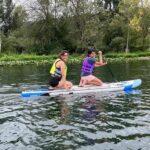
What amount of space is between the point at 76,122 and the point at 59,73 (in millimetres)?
5546

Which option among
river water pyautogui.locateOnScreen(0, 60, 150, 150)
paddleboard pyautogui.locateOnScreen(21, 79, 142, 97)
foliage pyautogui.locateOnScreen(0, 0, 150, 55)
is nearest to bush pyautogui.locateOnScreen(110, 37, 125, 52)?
foliage pyautogui.locateOnScreen(0, 0, 150, 55)

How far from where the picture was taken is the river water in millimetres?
8414

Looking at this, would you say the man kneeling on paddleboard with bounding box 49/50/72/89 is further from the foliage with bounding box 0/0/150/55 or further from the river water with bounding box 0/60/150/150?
the foliage with bounding box 0/0/150/55

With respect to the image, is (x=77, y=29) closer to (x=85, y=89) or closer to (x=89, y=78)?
(x=89, y=78)

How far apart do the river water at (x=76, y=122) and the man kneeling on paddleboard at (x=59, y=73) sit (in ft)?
3.19

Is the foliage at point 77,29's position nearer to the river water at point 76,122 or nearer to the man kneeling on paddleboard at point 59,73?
the man kneeling on paddleboard at point 59,73

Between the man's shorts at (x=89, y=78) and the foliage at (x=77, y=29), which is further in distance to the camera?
the foliage at (x=77, y=29)

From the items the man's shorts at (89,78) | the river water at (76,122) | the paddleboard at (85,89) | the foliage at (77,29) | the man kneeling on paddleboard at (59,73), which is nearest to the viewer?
the river water at (76,122)

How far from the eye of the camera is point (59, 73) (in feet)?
51.4

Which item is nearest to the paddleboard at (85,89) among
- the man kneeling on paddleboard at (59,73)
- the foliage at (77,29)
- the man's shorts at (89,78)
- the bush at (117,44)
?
the man kneeling on paddleboard at (59,73)

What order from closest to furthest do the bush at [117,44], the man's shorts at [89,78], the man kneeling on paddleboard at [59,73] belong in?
the man kneeling on paddleboard at [59,73] < the man's shorts at [89,78] < the bush at [117,44]

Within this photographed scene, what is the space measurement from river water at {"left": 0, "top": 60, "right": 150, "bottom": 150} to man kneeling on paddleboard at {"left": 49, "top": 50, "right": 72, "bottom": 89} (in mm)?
972

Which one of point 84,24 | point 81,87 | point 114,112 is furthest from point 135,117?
point 84,24

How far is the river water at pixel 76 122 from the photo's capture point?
27.6ft
